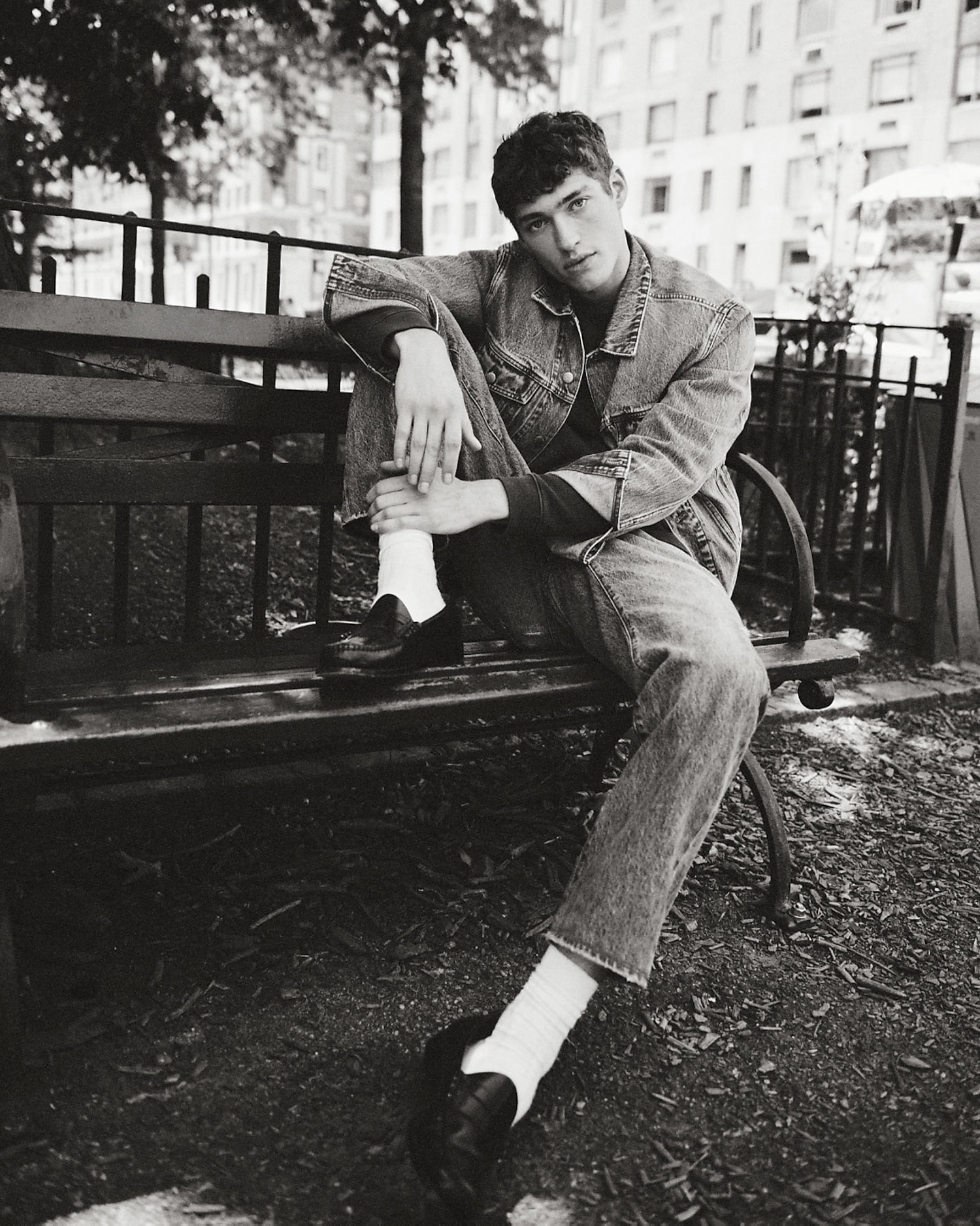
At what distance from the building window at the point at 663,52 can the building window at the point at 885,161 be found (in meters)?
10.4

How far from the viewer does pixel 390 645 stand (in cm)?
242

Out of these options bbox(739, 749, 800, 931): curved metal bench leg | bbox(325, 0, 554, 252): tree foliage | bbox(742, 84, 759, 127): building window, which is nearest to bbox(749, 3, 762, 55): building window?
bbox(742, 84, 759, 127): building window

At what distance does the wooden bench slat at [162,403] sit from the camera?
279 cm

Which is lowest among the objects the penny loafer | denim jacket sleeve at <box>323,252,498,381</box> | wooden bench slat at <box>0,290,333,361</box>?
the penny loafer

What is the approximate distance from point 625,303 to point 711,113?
145 feet

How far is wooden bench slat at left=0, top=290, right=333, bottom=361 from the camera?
279 centimetres

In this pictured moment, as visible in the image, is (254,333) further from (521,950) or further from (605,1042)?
(605,1042)

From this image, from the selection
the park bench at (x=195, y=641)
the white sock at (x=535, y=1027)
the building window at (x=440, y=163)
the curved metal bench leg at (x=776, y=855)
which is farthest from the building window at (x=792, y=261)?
the white sock at (x=535, y=1027)

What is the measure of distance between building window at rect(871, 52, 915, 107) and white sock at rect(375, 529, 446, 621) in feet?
128

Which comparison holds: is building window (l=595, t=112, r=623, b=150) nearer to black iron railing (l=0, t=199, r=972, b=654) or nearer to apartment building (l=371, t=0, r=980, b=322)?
apartment building (l=371, t=0, r=980, b=322)

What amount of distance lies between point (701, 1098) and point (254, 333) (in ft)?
6.86

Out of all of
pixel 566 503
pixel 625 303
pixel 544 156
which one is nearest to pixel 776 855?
pixel 566 503

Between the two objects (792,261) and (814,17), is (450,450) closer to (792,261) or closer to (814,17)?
(792,261)

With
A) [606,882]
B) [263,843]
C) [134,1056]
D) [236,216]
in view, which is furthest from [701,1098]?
[236,216]
